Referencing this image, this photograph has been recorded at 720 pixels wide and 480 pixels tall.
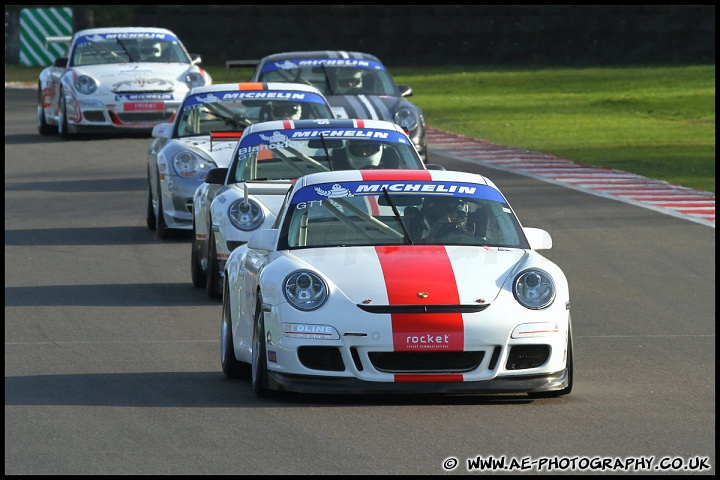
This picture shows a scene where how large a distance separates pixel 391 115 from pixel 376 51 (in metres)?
23.5

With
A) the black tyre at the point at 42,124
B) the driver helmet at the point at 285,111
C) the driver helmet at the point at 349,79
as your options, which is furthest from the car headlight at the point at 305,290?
the black tyre at the point at 42,124

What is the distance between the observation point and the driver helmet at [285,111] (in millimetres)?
15539

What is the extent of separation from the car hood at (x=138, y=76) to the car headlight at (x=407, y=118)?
4729mm

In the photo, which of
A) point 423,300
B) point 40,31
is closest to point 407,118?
point 423,300

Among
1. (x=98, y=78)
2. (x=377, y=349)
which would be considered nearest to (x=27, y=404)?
(x=377, y=349)

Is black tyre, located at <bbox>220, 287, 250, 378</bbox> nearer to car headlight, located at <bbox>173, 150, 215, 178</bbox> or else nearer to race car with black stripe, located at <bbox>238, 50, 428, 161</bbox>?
car headlight, located at <bbox>173, 150, 215, 178</bbox>

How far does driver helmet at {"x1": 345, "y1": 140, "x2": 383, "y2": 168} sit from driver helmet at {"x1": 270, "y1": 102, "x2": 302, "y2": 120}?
9.27 ft

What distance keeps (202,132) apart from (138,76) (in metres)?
7.91

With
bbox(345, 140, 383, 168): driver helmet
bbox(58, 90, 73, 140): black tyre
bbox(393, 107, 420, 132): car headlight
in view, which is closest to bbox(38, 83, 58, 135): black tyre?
bbox(58, 90, 73, 140): black tyre

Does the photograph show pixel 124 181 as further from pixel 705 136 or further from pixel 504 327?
pixel 504 327

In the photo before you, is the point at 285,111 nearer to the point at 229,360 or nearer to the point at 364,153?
the point at 364,153

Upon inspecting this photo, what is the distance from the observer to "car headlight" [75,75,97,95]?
2345 cm

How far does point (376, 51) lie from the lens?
42812 mm

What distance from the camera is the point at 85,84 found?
23531mm
